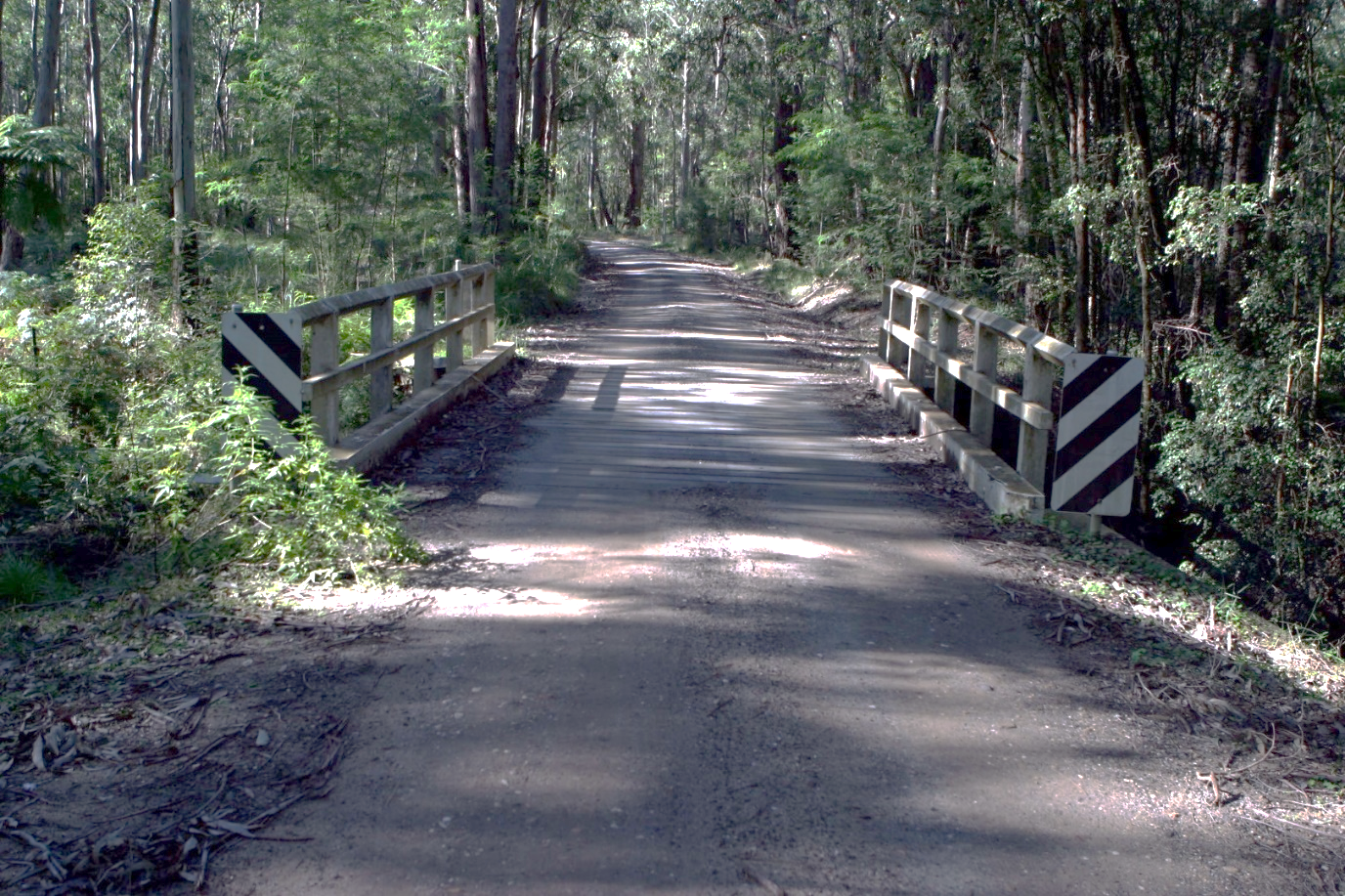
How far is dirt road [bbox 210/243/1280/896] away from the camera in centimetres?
336

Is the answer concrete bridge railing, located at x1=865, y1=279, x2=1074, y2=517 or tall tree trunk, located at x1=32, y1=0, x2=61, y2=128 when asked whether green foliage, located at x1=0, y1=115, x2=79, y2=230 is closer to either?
concrete bridge railing, located at x1=865, y1=279, x2=1074, y2=517

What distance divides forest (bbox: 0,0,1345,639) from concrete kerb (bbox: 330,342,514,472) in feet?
2.90

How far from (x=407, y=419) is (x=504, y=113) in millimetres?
15620

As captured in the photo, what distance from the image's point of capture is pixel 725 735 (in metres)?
4.19

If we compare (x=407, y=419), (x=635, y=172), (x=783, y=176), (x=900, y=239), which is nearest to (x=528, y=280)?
(x=900, y=239)

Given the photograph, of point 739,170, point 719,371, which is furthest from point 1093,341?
point 739,170

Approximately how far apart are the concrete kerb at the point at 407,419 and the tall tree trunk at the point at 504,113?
10313 mm

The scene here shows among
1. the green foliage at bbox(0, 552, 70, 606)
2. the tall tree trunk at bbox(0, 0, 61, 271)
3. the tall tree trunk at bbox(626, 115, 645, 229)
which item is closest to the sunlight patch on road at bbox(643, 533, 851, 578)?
the green foliage at bbox(0, 552, 70, 606)

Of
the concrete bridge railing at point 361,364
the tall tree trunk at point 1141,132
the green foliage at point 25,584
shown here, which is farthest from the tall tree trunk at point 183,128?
the tall tree trunk at point 1141,132

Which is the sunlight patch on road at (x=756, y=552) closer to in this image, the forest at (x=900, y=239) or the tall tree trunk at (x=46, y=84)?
the forest at (x=900, y=239)

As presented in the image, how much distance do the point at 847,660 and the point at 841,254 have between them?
21490mm

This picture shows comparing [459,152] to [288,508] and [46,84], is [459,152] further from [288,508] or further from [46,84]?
[288,508]

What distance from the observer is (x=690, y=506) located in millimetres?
7656

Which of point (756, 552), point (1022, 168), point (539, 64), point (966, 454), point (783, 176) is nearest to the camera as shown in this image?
point (756, 552)
